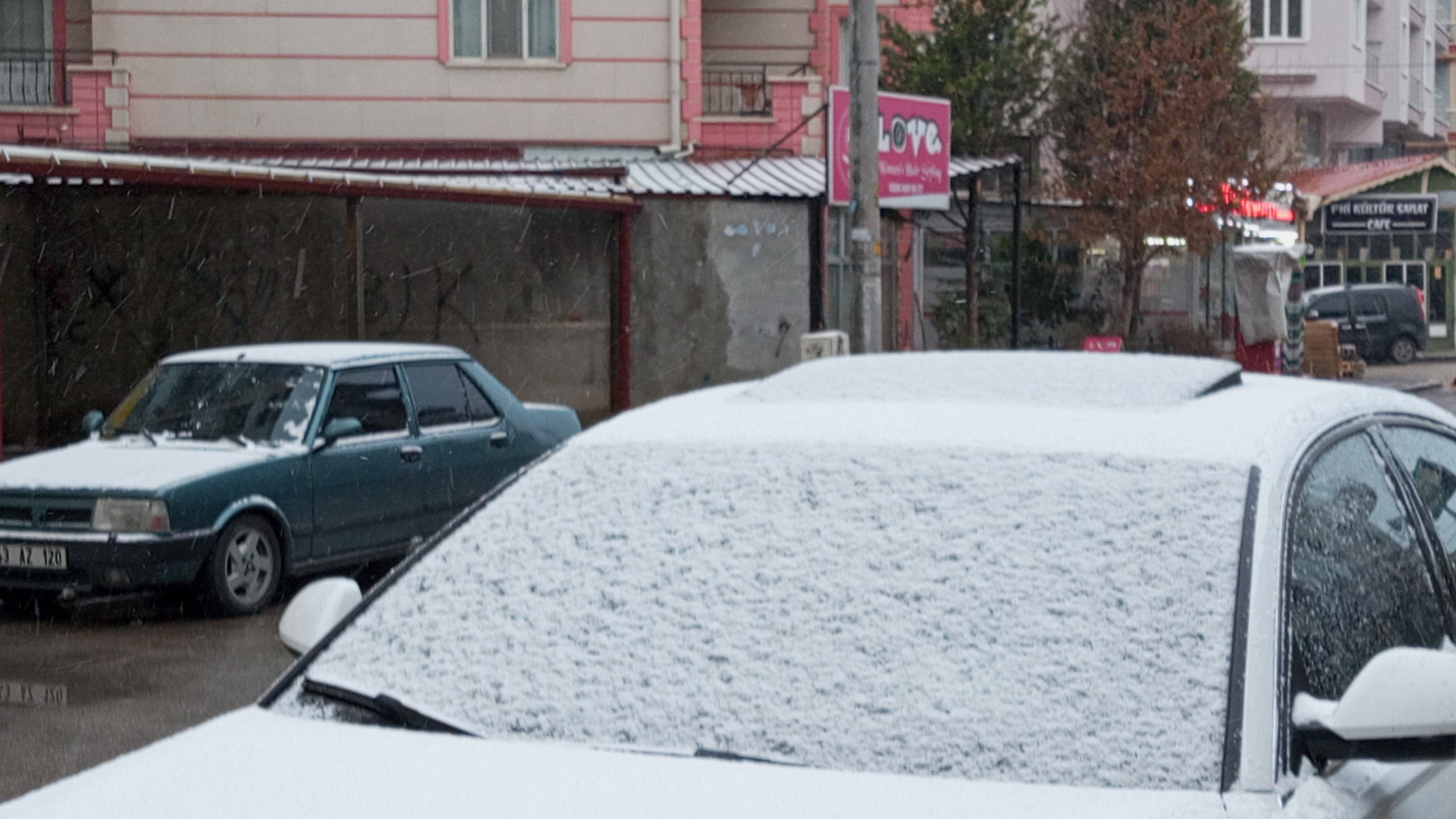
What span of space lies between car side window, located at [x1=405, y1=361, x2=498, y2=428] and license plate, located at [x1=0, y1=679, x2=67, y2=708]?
3.44 m

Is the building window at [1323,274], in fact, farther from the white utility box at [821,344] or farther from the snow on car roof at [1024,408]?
the snow on car roof at [1024,408]

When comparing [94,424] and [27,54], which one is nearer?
[94,424]

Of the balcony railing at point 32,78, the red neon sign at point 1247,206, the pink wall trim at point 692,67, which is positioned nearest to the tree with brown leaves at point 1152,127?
the red neon sign at point 1247,206

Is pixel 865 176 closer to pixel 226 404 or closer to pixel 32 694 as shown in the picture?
pixel 226 404

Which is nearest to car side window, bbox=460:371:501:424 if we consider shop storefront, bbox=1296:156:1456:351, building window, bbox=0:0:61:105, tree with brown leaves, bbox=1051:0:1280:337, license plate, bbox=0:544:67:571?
license plate, bbox=0:544:67:571

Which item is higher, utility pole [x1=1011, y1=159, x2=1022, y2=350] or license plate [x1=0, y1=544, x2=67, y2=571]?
utility pole [x1=1011, y1=159, x2=1022, y2=350]

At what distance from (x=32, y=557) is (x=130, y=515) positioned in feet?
2.06

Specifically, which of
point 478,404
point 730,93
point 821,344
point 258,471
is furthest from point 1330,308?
point 258,471

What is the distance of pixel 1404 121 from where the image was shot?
56.1 meters

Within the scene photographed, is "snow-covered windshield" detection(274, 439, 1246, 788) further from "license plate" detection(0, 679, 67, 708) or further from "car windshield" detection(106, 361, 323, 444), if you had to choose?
"car windshield" detection(106, 361, 323, 444)

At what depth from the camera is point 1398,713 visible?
2623 mm

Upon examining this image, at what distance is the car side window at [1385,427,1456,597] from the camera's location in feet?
12.2

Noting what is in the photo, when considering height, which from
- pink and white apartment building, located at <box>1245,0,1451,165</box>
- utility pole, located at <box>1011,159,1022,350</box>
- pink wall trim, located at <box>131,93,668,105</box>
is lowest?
utility pole, located at <box>1011,159,1022,350</box>

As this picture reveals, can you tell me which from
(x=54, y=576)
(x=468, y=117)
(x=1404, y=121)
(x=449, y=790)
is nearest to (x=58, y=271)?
(x=468, y=117)
